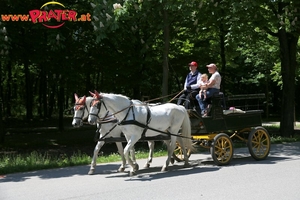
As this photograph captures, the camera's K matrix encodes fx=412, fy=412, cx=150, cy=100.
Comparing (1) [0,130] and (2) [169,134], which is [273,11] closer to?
(2) [169,134]

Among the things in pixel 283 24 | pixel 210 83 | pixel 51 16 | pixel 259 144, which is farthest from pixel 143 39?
pixel 259 144

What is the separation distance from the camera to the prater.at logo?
1636 cm

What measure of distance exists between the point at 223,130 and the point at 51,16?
350 inches

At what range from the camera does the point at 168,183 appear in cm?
861

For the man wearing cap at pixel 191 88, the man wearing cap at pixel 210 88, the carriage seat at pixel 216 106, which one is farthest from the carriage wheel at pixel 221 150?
the man wearing cap at pixel 191 88

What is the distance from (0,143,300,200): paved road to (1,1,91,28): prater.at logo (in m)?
7.64

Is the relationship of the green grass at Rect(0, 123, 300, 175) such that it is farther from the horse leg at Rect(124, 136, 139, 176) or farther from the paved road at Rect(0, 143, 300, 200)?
the horse leg at Rect(124, 136, 139, 176)

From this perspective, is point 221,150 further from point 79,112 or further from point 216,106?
point 79,112

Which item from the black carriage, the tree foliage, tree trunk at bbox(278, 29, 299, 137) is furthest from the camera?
tree trunk at bbox(278, 29, 299, 137)

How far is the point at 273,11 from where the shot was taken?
17828 millimetres

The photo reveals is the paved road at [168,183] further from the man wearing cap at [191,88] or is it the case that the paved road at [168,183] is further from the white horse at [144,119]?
the man wearing cap at [191,88]

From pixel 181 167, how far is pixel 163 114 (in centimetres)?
154

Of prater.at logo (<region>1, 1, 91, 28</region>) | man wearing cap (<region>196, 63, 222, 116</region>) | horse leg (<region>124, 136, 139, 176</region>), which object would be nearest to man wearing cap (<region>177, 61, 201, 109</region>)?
man wearing cap (<region>196, 63, 222, 116</region>)

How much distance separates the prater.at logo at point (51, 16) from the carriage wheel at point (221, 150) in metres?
8.90
